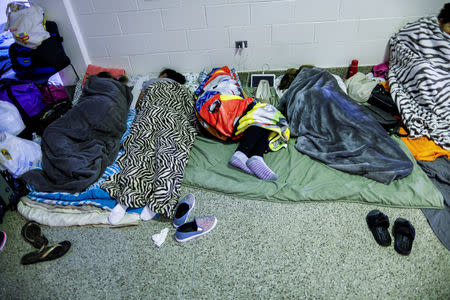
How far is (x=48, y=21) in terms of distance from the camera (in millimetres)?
2516

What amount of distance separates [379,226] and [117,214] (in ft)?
4.97

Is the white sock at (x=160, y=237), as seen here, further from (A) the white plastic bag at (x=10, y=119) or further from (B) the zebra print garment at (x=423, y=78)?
(B) the zebra print garment at (x=423, y=78)

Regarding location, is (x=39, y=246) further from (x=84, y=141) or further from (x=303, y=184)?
(x=303, y=184)

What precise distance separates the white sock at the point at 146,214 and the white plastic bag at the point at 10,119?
1.24 meters

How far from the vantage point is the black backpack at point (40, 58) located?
238cm

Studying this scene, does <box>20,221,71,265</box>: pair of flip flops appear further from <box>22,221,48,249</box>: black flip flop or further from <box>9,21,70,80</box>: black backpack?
<box>9,21,70,80</box>: black backpack

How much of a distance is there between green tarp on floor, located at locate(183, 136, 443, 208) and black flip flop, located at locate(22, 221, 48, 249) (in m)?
0.90

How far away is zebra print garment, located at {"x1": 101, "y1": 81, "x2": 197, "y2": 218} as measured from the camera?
1.65 metres

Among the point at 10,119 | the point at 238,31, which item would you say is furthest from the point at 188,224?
the point at 238,31

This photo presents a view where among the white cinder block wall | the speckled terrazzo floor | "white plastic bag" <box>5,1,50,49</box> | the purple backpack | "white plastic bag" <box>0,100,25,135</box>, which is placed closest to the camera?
the speckled terrazzo floor

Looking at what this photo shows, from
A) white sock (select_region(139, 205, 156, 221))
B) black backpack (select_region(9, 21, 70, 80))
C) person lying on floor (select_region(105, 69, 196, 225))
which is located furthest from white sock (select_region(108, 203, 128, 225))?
black backpack (select_region(9, 21, 70, 80))

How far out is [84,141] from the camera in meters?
1.97

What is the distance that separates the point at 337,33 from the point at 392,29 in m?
0.51

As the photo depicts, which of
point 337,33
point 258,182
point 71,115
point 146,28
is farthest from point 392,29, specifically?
point 71,115
